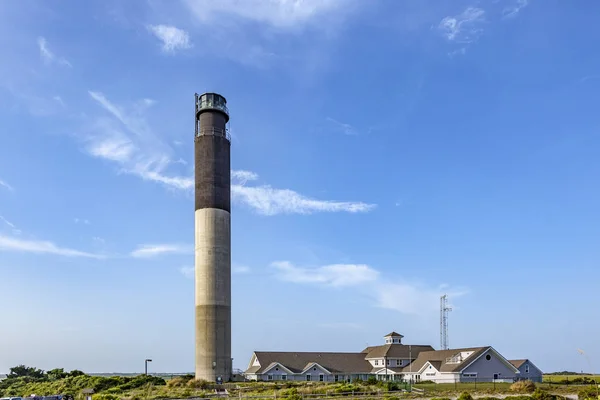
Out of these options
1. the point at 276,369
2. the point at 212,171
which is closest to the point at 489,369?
the point at 276,369

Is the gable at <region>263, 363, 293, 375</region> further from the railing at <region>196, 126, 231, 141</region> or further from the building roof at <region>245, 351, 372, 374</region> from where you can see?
the railing at <region>196, 126, 231, 141</region>

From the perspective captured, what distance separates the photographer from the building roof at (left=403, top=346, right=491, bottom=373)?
219 feet

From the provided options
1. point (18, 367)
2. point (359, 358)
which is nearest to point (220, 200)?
point (359, 358)

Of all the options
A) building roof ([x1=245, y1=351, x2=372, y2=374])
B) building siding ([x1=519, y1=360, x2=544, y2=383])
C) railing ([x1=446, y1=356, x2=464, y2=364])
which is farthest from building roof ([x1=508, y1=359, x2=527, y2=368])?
building roof ([x1=245, y1=351, x2=372, y2=374])

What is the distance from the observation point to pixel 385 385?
191ft

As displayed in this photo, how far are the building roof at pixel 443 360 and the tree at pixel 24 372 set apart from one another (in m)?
59.1

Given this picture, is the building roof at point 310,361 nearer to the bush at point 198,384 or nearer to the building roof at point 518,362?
the bush at point 198,384

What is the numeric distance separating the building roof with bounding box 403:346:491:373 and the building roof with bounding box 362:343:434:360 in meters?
2.84

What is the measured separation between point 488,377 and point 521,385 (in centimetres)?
1518

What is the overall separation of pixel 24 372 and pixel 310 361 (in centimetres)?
5049

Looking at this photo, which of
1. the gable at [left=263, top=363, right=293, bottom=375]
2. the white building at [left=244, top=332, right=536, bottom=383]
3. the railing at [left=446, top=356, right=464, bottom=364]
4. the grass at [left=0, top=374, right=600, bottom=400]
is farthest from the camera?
the gable at [left=263, top=363, right=293, bottom=375]

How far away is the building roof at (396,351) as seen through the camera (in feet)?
263

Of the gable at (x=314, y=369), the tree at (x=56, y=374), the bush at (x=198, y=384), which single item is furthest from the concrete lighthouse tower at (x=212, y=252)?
the tree at (x=56, y=374)

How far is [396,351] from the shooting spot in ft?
266
